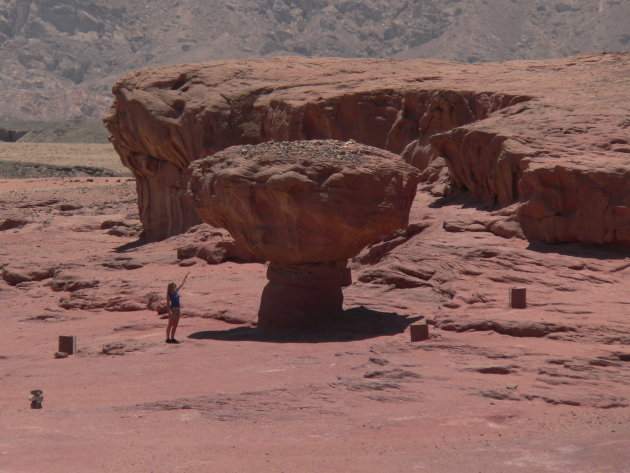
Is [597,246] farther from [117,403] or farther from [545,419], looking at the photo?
[117,403]

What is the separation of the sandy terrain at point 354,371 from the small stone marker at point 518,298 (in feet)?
0.55

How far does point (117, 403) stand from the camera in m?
11.0

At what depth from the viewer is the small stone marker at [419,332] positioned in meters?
13.0

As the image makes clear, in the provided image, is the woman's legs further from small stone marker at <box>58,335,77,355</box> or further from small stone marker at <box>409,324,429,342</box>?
small stone marker at <box>409,324,429,342</box>

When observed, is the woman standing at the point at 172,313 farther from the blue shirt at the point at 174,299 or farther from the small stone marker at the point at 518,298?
the small stone marker at the point at 518,298

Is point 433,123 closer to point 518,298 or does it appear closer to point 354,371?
point 518,298

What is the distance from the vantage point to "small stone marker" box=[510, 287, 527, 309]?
45.0 feet

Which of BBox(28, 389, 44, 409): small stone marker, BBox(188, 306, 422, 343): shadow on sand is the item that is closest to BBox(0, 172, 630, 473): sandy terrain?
BBox(188, 306, 422, 343): shadow on sand

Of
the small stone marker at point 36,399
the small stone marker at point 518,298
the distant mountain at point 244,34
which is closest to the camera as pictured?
the small stone marker at point 36,399

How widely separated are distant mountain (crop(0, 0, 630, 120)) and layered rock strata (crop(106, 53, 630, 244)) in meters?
82.8

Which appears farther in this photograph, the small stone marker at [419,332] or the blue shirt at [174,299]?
the blue shirt at [174,299]

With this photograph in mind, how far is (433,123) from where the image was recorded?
2131 cm

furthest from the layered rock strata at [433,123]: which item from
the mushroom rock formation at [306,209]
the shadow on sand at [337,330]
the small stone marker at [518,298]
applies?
the shadow on sand at [337,330]

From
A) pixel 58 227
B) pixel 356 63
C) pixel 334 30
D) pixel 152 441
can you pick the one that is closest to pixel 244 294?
pixel 152 441
